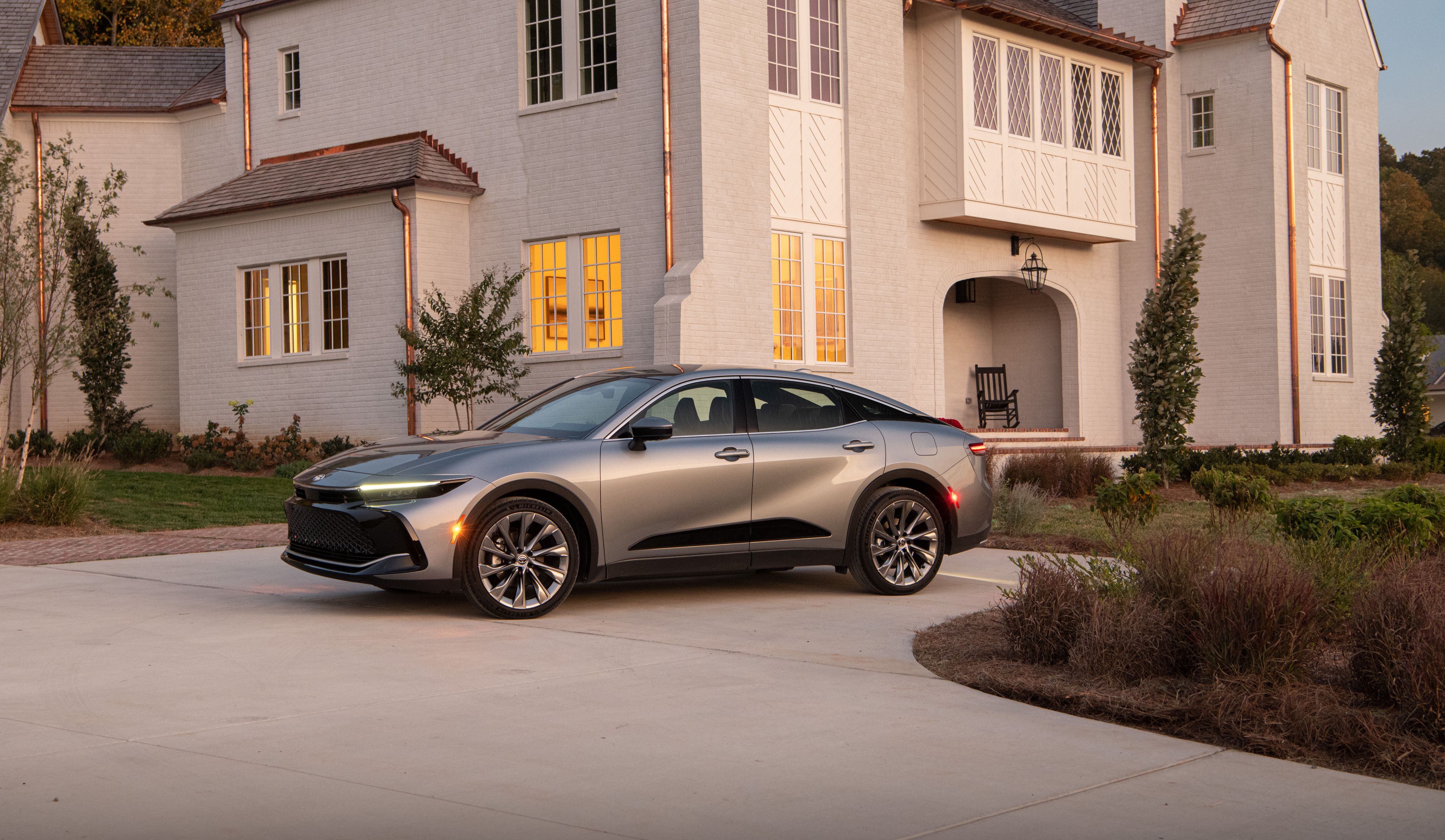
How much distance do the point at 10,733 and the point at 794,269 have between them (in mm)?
15768

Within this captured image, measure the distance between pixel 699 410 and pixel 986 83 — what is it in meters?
15.1

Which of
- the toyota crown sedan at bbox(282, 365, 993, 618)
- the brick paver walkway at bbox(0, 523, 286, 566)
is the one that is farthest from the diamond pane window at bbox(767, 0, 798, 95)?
the toyota crown sedan at bbox(282, 365, 993, 618)

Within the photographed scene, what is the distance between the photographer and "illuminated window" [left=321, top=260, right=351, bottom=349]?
21781mm

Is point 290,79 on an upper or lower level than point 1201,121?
upper

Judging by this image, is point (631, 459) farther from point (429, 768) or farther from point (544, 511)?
point (429, 768)

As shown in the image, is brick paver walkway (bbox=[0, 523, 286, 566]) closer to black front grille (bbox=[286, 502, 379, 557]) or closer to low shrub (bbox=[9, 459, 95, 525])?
low shrub (bbox=[9, 459, 95, 525])

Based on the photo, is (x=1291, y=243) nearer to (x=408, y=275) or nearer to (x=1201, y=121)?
(x=1201, y=121)

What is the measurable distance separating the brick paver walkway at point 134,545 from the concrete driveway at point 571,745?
11.3 feet

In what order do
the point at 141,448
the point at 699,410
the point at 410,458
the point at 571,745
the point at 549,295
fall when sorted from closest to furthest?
the point at 571,745 → the point at 410,458 → the point at 699,410 → the point at 549,295 → the point at 141,448

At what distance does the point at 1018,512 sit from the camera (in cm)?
1409

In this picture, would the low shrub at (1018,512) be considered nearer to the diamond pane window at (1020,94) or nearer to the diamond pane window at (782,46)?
the diamond pane window at (782,46)

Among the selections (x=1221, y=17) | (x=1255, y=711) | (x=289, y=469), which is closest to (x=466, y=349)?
(x=289, y=469)

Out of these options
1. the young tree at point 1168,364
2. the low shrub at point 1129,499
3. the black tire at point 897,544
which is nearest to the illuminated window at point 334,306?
the young tree at point 1168,364

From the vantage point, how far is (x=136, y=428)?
24.7 meters
